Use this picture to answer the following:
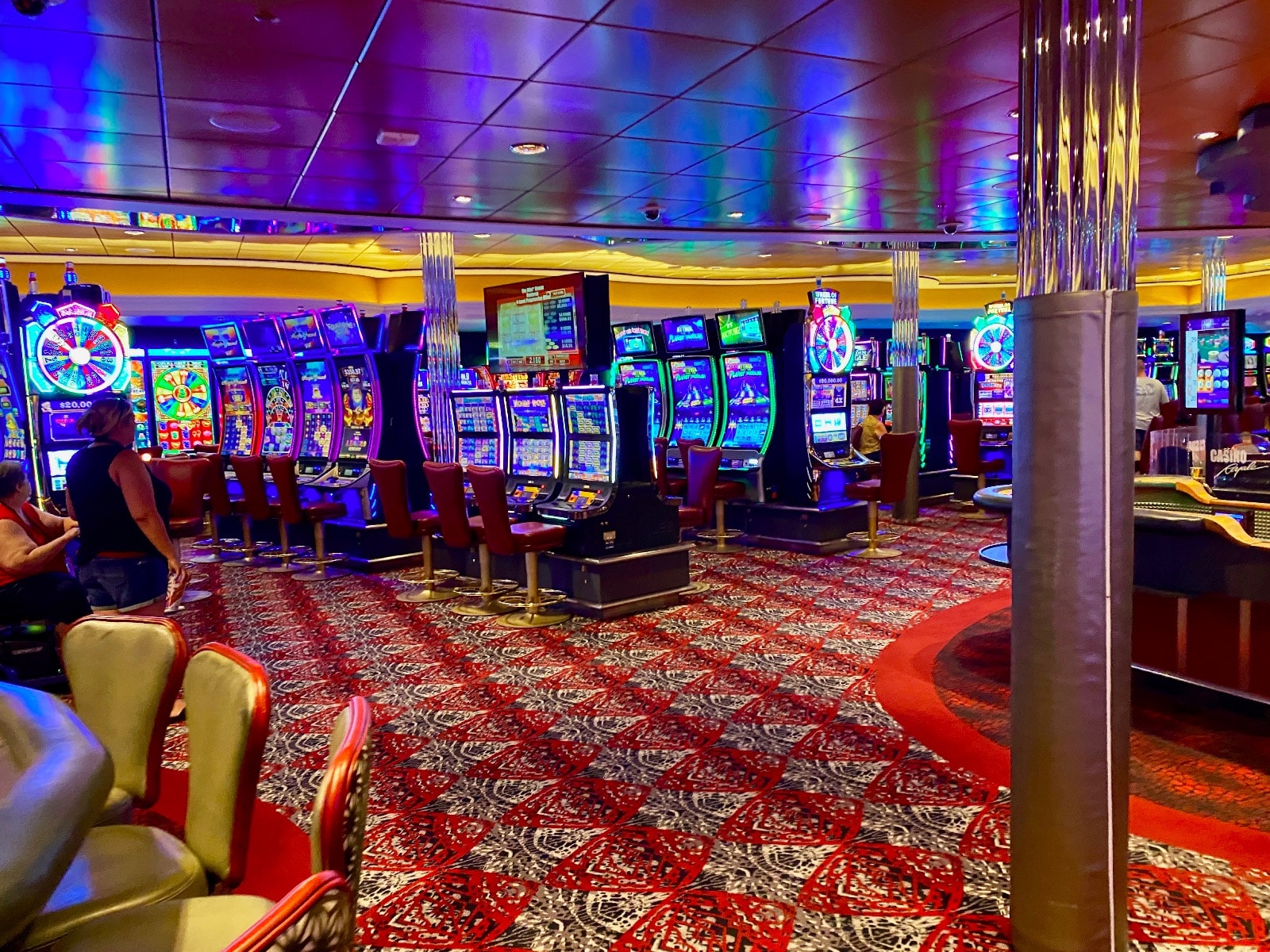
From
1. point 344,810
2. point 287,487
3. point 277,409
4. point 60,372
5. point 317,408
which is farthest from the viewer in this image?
point 277,409

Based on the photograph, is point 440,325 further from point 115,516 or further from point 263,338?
point 115,516

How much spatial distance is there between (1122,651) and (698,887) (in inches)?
47.4

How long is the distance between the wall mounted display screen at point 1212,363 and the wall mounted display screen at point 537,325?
14.7 feet

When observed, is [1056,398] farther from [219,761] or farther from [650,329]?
[650,329]

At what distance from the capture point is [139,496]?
379 cm

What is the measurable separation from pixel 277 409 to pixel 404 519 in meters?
2.74

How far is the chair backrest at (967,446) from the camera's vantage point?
9000mm

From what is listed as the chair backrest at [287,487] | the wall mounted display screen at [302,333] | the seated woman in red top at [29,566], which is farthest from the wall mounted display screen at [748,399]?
the seated woman in red top at [29,566]

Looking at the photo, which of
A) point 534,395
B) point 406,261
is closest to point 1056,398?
point 534,395

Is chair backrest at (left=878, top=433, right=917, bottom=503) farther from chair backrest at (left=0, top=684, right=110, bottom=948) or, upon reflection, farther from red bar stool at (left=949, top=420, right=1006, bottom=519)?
chair backrest at (left=0, top=684, right=110, bottom=948)

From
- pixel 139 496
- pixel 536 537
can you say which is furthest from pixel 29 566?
pixel 536 537

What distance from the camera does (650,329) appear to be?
8.34 metres

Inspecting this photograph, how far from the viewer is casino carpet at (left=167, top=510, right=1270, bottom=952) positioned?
2.34 metres

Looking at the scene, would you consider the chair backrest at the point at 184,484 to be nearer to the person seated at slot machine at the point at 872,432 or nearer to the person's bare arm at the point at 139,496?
the person's bare arm at the point at 139,496
